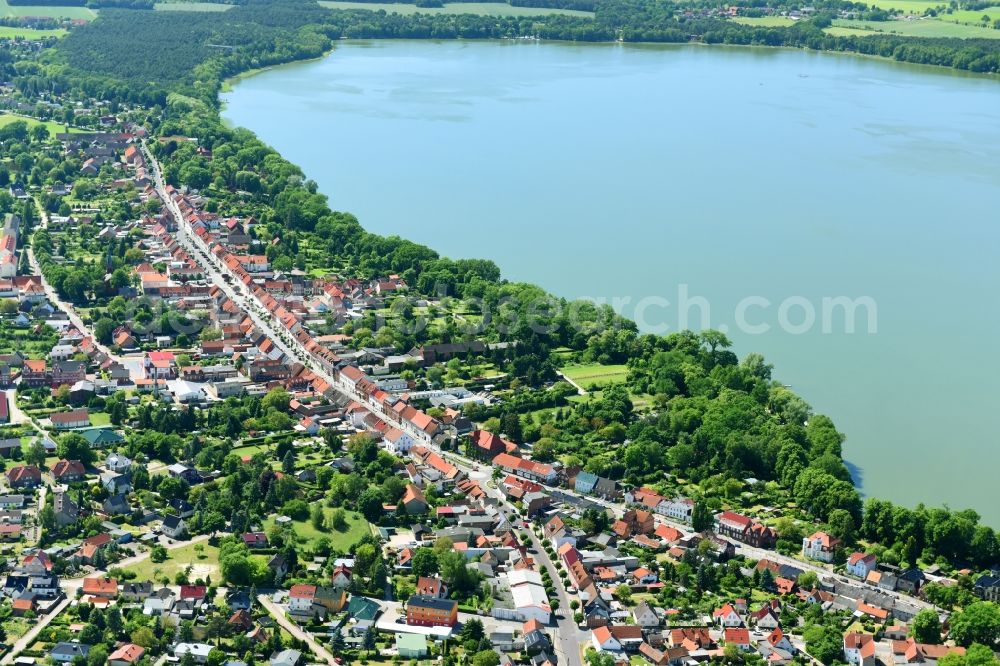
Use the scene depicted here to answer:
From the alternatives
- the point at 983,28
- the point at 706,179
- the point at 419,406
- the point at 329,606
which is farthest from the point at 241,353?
the point at 983,28

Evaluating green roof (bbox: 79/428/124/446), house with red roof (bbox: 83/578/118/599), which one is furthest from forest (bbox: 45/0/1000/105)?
house with red roof (bbox: 83/578/118/599)

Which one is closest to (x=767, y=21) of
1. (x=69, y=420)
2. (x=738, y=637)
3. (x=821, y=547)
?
(x=69, y=420)

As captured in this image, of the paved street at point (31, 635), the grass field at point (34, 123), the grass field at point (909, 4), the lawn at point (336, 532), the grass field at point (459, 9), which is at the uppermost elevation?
the grass field at point (909, 4)

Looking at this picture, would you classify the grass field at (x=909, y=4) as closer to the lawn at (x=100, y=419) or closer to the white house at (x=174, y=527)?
the lawn at (x=100, y=419)

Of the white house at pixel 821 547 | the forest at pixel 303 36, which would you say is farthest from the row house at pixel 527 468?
the forest at pixel 303 36

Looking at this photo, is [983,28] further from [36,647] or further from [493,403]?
[36,647]

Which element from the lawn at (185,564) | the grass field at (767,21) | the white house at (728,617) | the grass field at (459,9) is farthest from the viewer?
the grass field at (459,9)

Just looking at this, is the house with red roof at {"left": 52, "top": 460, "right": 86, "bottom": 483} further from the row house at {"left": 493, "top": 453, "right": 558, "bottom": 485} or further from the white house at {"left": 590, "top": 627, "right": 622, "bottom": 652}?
the white house at {"left": 590, "top": 627, "right": 622, "bottom": 652}

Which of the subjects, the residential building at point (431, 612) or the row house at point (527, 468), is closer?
the residential building at point (431, 612)
